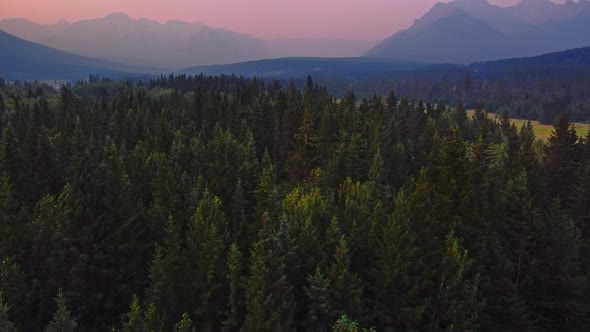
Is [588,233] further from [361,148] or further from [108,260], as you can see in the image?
[108,260]

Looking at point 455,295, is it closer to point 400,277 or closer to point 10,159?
point 400,277

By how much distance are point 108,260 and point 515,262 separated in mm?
33294

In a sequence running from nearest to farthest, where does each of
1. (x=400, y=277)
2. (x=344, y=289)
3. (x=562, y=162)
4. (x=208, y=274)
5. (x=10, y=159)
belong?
(x=344, y=289) < (x=400, y=277) < (x=208, y=274) < (x=10, y=159) < (x=562, y=162)

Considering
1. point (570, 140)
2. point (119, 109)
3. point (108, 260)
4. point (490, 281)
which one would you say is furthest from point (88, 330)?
point (119, 109)

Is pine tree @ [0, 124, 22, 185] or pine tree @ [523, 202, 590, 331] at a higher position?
pine tree @ [0, 124, 22, 185]

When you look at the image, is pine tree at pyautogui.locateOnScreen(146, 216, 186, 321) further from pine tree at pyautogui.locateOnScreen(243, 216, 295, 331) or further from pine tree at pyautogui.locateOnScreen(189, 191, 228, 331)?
pine tree at pyautogui.locateOnScreen(243, 216, 295, 331)

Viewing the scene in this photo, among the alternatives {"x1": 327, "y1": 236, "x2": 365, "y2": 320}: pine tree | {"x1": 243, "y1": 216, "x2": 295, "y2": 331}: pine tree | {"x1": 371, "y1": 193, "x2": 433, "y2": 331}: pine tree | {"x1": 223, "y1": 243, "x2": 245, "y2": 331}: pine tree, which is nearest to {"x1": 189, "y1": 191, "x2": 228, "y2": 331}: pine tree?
{"x1": 223, "y1": 243, "x2": 245, "y2": 331}: pine tree

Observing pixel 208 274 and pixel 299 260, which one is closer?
pixel 299 260

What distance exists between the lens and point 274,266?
97.3 feet

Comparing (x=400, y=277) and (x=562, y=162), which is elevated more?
(x=562, y=162)

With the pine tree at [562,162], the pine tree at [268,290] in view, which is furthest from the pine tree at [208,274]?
the pine tree at [562,162]

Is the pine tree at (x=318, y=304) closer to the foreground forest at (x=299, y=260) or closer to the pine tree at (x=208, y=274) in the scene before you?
the foreground forest at (x=299, y=260)

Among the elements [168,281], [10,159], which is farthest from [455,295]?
[10,159]

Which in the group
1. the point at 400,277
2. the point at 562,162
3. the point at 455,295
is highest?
the point at 562,162
